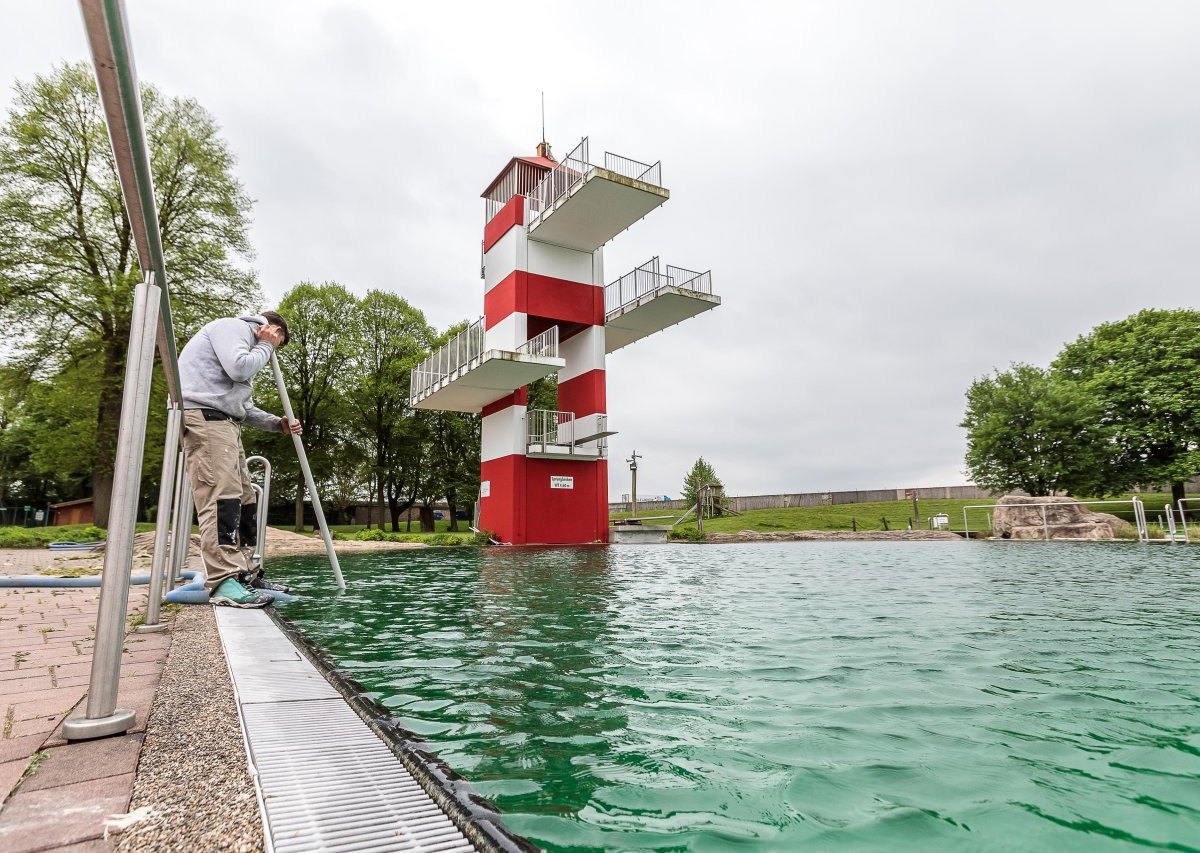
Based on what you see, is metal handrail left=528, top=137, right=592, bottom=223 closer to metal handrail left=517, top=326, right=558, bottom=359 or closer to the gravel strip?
metal handrail left=517, top=326, right=558, bottom=359

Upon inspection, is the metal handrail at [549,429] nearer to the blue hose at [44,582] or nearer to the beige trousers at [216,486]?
the blue hose at [44,582]

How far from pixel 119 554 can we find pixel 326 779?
91 cm

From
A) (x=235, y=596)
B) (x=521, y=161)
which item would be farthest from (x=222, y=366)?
(x=521, y=161)

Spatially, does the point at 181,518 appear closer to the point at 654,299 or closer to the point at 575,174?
the point at 654,299

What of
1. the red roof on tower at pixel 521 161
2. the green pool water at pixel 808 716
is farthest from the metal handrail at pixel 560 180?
the green pool water at pixel 808 716

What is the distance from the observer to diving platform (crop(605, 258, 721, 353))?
16969 millimetres

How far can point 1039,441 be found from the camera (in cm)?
2608

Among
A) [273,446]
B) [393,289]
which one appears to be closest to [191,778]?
[273,446]

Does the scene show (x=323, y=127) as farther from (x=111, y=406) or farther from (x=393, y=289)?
(x=393, y=289)

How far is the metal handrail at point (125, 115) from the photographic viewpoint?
1.18 m

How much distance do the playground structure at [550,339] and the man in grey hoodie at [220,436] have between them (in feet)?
38.4

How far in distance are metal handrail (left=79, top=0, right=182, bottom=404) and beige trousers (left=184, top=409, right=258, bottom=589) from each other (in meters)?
2.18

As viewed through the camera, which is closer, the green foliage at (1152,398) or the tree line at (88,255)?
A: the tree line at (88,255)

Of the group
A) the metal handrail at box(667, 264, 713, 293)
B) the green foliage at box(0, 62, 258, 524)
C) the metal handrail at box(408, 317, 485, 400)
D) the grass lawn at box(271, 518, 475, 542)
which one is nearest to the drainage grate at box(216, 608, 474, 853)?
the metal handrail at box(408, 317, 485, 400)
